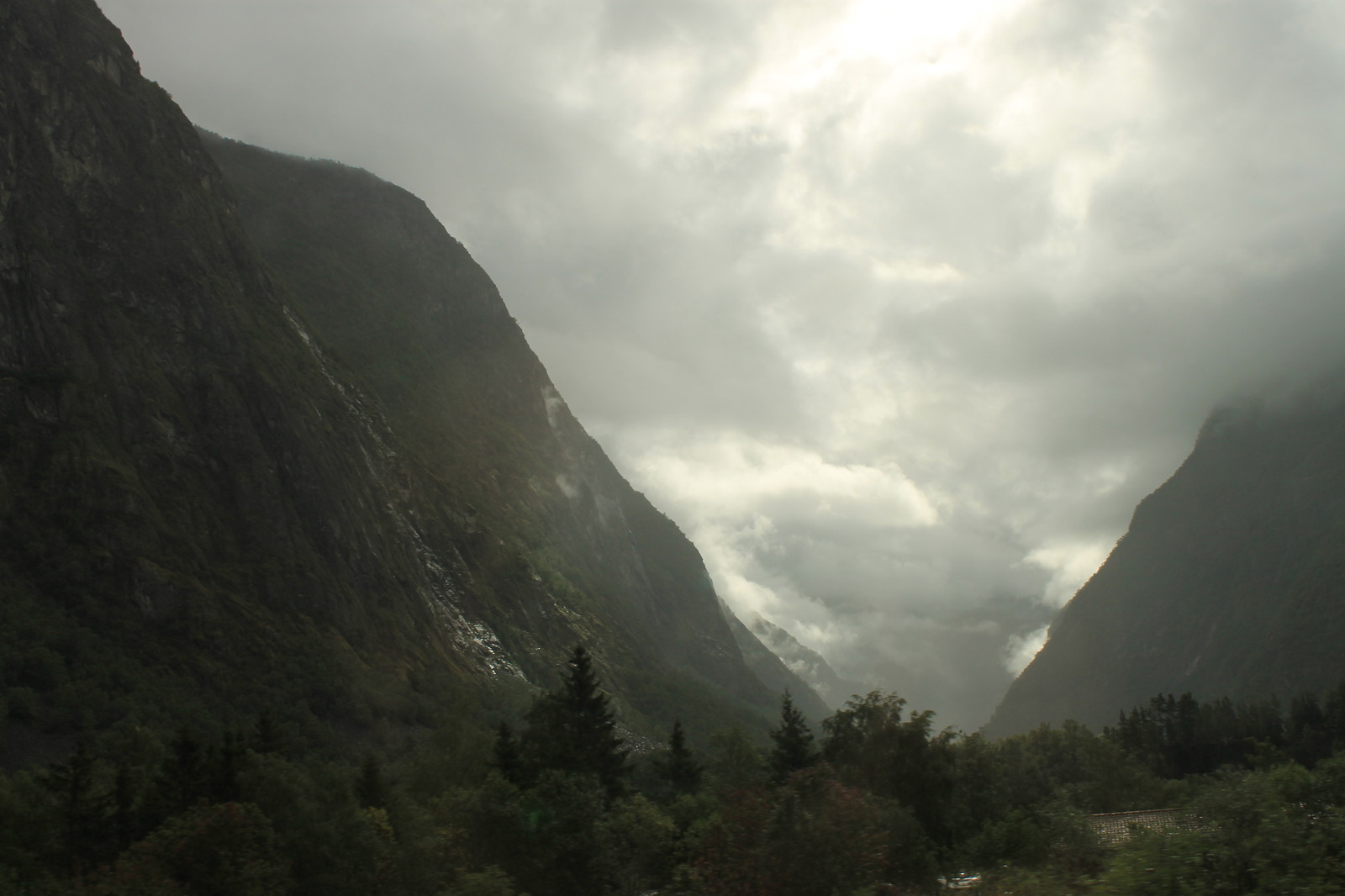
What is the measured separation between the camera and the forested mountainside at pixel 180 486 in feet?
323

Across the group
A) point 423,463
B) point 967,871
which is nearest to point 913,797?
point 967,871

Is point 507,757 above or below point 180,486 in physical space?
below

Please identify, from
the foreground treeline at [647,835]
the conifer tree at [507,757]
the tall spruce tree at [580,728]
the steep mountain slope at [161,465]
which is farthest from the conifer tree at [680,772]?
the steep mountain slope at [161,465]

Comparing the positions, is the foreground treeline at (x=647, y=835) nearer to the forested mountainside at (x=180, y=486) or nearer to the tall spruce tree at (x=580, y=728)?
the tall spruce tree at (x=580, y=728)

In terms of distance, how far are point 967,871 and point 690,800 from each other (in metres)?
26.8

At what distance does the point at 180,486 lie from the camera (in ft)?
377

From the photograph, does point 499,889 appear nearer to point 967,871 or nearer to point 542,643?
point 967,871

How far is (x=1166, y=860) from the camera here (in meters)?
14.8

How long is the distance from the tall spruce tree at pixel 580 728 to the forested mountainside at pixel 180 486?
26.0 metres

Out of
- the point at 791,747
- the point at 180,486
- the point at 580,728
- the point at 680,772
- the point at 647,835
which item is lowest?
the point at 680,772

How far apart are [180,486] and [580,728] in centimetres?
8238

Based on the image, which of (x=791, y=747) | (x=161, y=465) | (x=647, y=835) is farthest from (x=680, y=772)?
(x=161, y=465)

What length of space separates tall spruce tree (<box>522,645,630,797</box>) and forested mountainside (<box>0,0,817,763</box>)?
85.3ft

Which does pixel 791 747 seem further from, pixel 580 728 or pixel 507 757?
pixel 507 757
